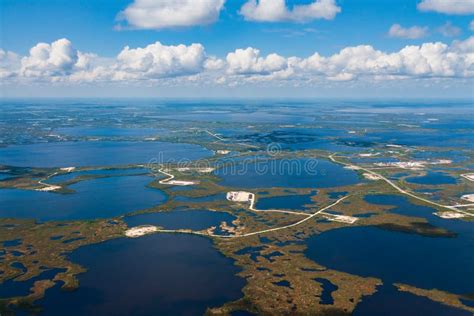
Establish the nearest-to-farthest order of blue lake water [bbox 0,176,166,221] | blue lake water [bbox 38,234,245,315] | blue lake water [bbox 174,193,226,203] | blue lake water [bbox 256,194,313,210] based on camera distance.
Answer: blue lake water [bbox 38,234,245,315]
blue lake water [bbox 0,176,166,221]
blue lake water [bbox 256,194,313,210]
blue lake water [bbox 174,193,226,203]

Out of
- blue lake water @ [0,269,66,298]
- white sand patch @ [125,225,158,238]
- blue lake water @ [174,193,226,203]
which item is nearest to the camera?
blue lake water @ [0,269,66,298]

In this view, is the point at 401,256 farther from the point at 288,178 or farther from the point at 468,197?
the point at 288,178

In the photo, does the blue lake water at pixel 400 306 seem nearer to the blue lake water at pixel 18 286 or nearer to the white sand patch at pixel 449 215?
the white sand patch at pixel 449 215

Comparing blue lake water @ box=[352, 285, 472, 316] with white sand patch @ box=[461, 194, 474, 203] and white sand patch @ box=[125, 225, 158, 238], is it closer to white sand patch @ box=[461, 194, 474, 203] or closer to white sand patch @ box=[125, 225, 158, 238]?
white sand patch @ box=[125, 225, 158, 238]

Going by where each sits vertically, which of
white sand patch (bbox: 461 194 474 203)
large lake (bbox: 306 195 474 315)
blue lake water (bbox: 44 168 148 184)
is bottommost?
large lake (bbox: 306 195 474 315)

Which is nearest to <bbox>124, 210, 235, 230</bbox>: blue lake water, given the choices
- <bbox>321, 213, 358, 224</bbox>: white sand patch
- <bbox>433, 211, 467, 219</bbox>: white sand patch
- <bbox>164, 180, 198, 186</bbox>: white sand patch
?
<bbox>321, 213, 358, 224</bbox>: white sand patch

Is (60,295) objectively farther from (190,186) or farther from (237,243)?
(190,186)
